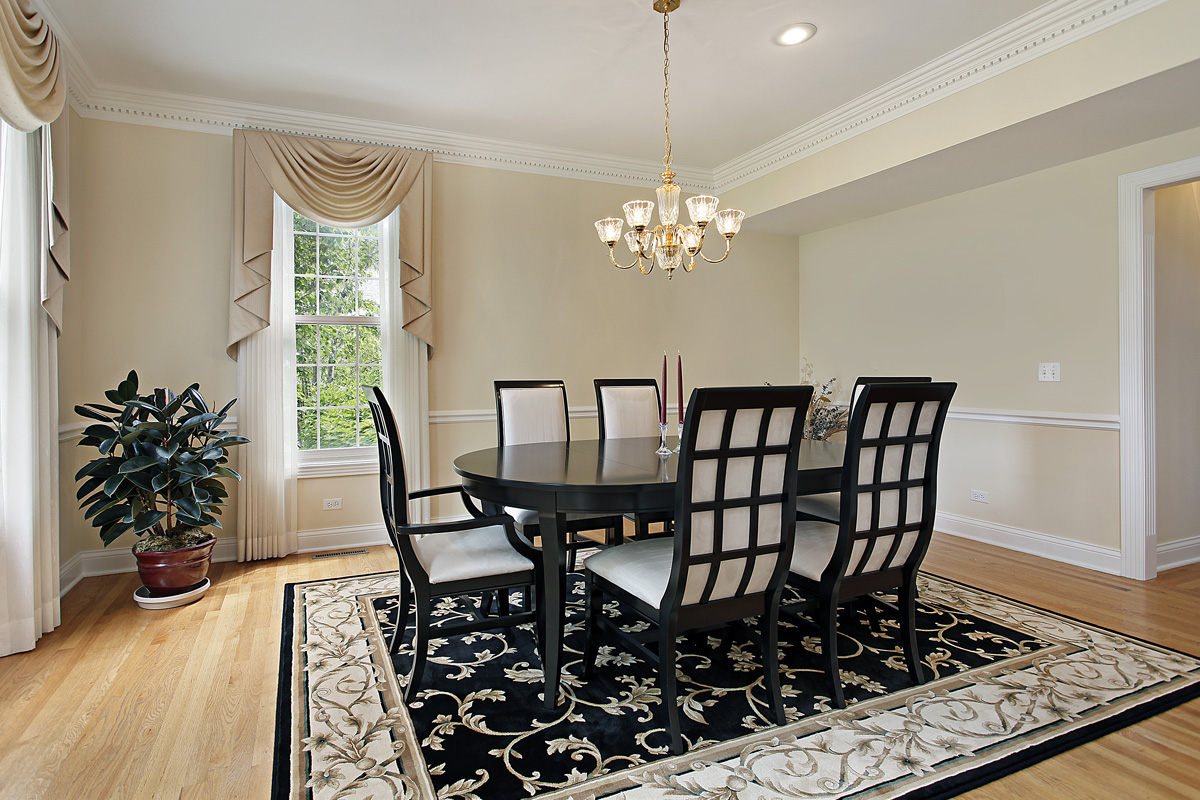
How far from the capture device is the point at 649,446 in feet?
10.2

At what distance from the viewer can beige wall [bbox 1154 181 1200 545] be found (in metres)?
3.57

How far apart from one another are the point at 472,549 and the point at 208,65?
301cm

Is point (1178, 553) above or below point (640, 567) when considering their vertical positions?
below

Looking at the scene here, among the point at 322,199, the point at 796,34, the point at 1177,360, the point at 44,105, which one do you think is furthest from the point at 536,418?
the point at 1177,360

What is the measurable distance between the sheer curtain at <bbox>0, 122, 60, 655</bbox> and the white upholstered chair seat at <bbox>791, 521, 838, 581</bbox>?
3.01 m

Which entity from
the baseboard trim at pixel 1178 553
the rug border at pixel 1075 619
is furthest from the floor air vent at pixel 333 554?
the baseboard trim at pixel 1178 553

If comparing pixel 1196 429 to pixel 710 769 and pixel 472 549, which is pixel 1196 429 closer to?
pixel 710 769

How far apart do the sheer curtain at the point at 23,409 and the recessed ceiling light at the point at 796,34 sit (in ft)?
11.0

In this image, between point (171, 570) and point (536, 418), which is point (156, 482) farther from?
point (536, 418)

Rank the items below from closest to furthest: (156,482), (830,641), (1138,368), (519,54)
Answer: (830,641)
(156,482)
(519,54)
(1138,368)

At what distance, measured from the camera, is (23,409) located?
102 inches

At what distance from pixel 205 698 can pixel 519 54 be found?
3165mm

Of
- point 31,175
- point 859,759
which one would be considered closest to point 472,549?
point 859,759

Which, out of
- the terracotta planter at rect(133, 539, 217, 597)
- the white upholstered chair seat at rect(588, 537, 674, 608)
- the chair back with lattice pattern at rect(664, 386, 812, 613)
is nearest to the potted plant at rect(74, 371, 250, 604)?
the terracotta planter at rect(133, 539, 217, 597)
